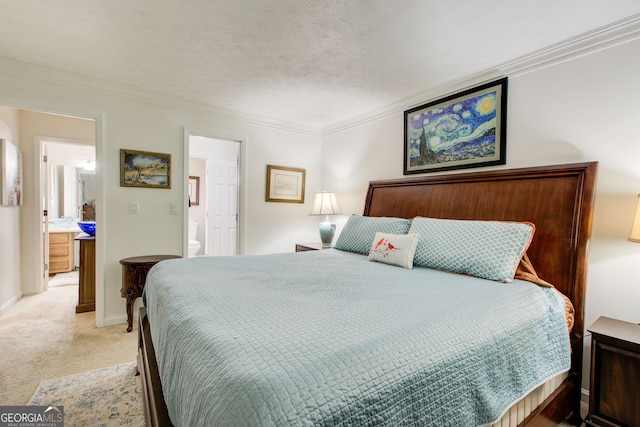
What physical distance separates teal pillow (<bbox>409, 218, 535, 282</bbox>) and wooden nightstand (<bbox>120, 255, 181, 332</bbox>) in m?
2.40

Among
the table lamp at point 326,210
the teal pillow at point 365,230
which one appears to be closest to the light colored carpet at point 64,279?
the table lamp at point 326,210

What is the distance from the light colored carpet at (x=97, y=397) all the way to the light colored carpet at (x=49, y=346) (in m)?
0.10

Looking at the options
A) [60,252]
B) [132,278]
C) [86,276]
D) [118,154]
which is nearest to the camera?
[132,278]

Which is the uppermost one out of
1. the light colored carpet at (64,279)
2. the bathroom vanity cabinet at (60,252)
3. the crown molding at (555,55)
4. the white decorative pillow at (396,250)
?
the crown molding at (555,55)

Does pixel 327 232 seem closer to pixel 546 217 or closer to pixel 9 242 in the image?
pixel 546 217

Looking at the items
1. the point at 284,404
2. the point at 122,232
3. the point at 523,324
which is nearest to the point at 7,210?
the point at 122,232

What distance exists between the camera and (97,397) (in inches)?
72.4

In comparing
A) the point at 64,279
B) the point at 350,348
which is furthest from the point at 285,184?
the point at 64,279

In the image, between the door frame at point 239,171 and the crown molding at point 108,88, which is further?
the door frame at point 239,171

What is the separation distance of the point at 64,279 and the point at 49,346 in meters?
2.68

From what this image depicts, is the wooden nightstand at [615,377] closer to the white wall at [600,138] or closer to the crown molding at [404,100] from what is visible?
the white wall at [600,138]

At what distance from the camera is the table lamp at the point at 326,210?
3.61 metres

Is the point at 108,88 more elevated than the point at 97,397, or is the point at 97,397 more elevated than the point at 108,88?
the point at 108,88

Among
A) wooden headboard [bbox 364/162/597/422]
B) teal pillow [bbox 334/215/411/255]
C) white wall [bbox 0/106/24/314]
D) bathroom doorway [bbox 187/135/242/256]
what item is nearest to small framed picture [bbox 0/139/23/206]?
white wall [bbox 0/106/24/314]
